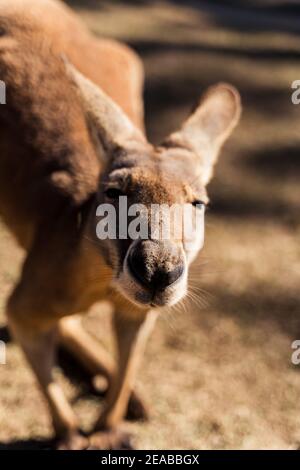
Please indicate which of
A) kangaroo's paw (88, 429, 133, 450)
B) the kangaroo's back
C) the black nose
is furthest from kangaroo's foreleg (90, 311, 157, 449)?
the black nose

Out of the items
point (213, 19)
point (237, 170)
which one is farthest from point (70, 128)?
point (213, 19)

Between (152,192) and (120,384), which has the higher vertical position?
(152,192)

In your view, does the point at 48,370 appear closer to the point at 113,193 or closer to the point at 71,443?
the point at 71,443

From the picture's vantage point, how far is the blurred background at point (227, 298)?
129 inches

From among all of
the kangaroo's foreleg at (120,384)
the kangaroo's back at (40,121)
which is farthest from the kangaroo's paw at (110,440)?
the kangaroo's back at (40,121)

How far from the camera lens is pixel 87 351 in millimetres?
3475

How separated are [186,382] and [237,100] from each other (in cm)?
141

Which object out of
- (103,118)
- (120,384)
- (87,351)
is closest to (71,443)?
(120,384)

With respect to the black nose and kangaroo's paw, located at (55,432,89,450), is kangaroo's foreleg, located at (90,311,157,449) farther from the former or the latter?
the black nose

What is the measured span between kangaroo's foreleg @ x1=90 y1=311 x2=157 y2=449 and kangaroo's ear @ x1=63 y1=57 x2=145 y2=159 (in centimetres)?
77

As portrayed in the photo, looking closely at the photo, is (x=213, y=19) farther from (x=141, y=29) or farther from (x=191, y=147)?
(x=191, y=147)

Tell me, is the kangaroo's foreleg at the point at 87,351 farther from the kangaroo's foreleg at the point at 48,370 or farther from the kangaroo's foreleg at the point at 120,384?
the kangaroo's foreleg at the point at 48,370

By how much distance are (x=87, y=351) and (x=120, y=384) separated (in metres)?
0.42

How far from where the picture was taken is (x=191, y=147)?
107 inches
